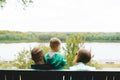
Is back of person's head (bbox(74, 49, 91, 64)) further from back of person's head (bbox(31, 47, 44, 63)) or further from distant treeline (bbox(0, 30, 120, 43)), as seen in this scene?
distant treeline (bbox(0, 30, 120, 43))
